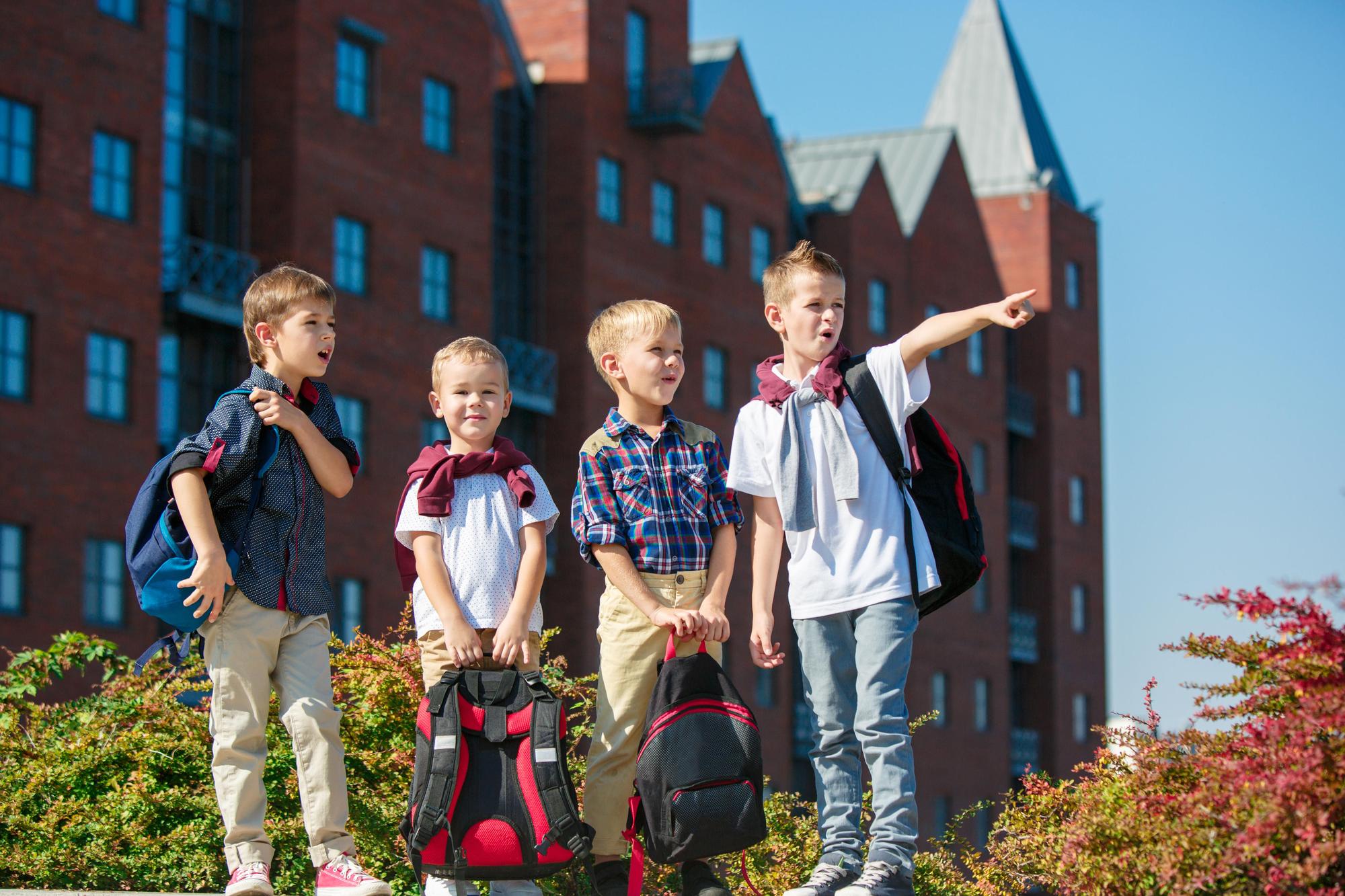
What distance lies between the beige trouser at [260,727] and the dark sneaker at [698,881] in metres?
1.18

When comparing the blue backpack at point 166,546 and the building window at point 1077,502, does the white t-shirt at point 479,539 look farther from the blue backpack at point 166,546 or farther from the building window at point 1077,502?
the building window at point 1077,502

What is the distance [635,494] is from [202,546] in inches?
62.2

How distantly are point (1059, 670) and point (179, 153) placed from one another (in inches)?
1152

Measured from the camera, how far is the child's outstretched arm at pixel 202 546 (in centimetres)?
639

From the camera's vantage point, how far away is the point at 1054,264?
50281 mm

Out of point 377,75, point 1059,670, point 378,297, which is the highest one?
point 377,75

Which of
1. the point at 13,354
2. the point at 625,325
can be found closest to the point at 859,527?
the point at 625,325

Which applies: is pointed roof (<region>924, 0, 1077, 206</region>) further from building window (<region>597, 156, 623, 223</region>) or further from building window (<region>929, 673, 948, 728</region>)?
building window (<region>597, 156, 623, 223</region>)

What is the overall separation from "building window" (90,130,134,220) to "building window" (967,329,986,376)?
24.9m

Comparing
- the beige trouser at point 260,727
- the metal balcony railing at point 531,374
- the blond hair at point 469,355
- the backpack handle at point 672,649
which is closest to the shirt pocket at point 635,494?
the backpack handle at point 672,649

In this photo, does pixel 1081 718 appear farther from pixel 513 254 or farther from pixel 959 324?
pixel 959 324

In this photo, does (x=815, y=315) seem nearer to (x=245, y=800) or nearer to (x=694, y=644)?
(x=694, y=644)

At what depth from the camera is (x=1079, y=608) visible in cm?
5081

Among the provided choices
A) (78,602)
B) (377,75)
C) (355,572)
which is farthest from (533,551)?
(377,75)
